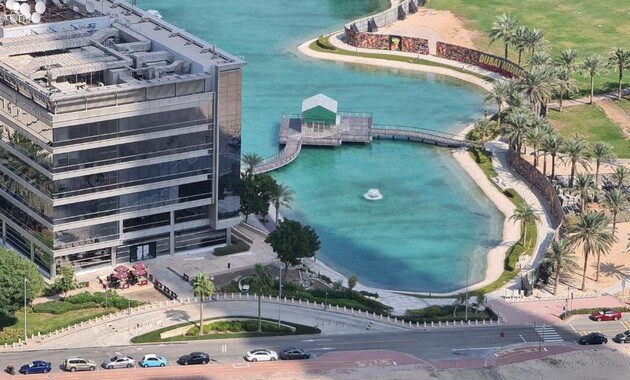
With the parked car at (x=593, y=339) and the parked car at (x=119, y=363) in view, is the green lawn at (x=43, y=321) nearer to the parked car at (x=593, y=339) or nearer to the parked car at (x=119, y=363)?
the parked car at (x=119, y=363)

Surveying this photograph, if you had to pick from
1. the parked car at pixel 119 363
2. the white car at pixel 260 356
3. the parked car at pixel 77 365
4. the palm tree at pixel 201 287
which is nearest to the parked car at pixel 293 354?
the white car at pixel 260 356

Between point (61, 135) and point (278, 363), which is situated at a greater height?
point (61, 135)

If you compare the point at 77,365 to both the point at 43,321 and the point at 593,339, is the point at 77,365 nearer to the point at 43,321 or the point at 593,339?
the point at 43,321

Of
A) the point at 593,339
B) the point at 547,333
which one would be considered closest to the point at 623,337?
the point at 593,339

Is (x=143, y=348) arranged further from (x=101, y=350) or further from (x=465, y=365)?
(x=465, y=365)

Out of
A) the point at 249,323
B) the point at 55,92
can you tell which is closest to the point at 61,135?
the point at 55,92

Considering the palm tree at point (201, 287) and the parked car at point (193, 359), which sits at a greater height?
the palm tree at point (201, 287)

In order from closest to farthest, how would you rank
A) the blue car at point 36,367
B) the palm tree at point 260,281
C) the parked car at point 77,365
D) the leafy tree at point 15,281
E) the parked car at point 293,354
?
the blue car at point 36,367 < the parked car at point 77,365 < the parked car at point 293,354 < the leafy tree at point 15,281 < the palm tree at point 260,281
